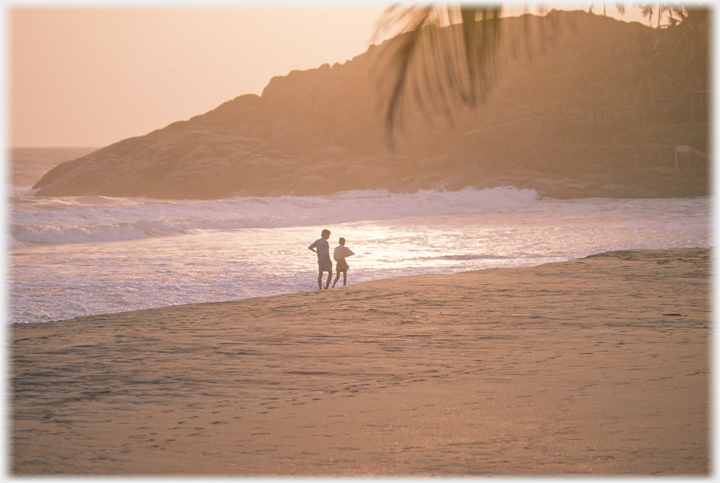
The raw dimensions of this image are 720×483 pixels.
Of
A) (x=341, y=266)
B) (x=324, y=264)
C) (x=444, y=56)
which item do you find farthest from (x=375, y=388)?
(x=341, y=266)

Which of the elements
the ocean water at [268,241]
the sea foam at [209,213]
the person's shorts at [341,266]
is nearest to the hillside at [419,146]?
the sea foam at [209,213]

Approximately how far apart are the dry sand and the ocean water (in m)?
3.17

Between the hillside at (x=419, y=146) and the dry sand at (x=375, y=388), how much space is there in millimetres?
38479

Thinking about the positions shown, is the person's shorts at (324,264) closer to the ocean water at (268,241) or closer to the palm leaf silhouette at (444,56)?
the ocean water at (268,241)

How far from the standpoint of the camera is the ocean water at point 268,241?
13203 mm

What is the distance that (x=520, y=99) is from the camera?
229 feet

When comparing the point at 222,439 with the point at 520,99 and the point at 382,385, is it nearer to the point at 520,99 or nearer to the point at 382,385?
the point at 382,385

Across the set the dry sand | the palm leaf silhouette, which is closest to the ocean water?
the dry sand

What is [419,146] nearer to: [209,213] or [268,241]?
[209,213]

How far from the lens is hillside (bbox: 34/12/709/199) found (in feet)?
165

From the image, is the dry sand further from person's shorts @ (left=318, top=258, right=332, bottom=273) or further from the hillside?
the hillside

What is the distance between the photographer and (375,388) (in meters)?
5.88

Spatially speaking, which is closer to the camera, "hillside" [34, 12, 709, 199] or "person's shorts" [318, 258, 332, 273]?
"person's shorts" [318, 258, 332, 273]

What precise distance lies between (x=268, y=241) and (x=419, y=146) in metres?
37.7
